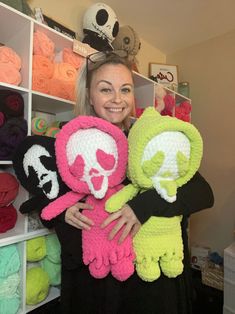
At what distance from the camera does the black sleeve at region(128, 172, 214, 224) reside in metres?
0.57

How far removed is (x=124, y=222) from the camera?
0.58 m

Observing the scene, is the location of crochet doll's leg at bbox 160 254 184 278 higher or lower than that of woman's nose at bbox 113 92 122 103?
lower

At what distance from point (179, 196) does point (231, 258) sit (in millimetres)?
1112

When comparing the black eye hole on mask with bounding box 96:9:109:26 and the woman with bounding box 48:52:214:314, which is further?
the black eye hole on mask with bounding box 96:9:109:26

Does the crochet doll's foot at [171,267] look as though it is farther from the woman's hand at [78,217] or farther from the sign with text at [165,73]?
the sign with text at [165,73]

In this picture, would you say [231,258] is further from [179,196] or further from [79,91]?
[79,91]

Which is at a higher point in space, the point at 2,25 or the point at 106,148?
the point at 2,25

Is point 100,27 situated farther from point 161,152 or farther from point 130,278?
point 130,278

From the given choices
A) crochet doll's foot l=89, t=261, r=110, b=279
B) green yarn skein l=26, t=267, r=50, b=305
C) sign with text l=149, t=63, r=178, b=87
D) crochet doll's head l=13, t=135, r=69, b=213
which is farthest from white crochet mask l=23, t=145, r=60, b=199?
sign with text l=149, t=63, r=178, b=87

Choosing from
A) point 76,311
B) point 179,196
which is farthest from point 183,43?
point 76,311

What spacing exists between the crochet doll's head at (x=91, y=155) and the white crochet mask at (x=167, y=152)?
7 cm

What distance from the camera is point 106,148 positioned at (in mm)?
568

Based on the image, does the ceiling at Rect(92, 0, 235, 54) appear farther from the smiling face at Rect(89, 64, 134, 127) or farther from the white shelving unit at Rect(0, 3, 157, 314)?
the smiling face at Rect(89, 64, 134, 127)

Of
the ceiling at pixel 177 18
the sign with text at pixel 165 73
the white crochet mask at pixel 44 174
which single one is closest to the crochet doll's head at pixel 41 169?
the white crochet mask at pixel 44 174
